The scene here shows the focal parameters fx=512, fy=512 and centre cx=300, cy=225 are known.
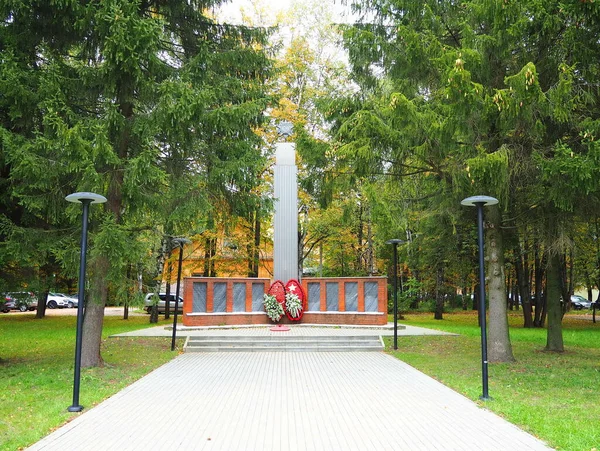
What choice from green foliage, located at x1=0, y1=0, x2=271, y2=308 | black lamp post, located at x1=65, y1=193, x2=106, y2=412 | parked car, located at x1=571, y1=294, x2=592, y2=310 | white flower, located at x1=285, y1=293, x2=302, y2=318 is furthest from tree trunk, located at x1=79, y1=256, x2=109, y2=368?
parked car, located at x1=571, y1=294, x2=592, y2=310

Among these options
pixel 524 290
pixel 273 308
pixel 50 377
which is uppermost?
pixel 524 290

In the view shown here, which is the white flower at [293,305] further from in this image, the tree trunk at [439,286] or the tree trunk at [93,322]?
the tree trunk at [93,322]

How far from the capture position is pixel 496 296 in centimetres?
1130

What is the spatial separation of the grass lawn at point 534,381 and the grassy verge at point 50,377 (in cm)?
584

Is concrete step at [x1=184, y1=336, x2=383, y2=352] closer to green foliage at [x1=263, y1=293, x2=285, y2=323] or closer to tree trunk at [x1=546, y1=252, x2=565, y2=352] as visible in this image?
green foliage at [x1=263, y1=293, x2=285, y2=323]

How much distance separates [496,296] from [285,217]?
420 inches

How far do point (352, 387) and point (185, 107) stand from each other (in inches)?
228

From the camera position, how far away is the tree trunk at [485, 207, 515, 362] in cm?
1123

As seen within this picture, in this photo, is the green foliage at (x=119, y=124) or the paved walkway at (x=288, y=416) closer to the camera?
the paved walkway at (x=288, y=416)

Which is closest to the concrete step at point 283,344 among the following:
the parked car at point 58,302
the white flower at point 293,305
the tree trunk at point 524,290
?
the white flower at point 293,305

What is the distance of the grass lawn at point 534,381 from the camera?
6.13 meters

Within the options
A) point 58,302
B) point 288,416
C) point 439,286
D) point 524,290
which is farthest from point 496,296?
point 58,302

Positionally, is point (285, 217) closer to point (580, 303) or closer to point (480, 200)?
point (480, 200)

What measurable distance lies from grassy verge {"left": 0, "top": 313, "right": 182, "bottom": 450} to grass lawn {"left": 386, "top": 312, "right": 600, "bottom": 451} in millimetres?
5841
